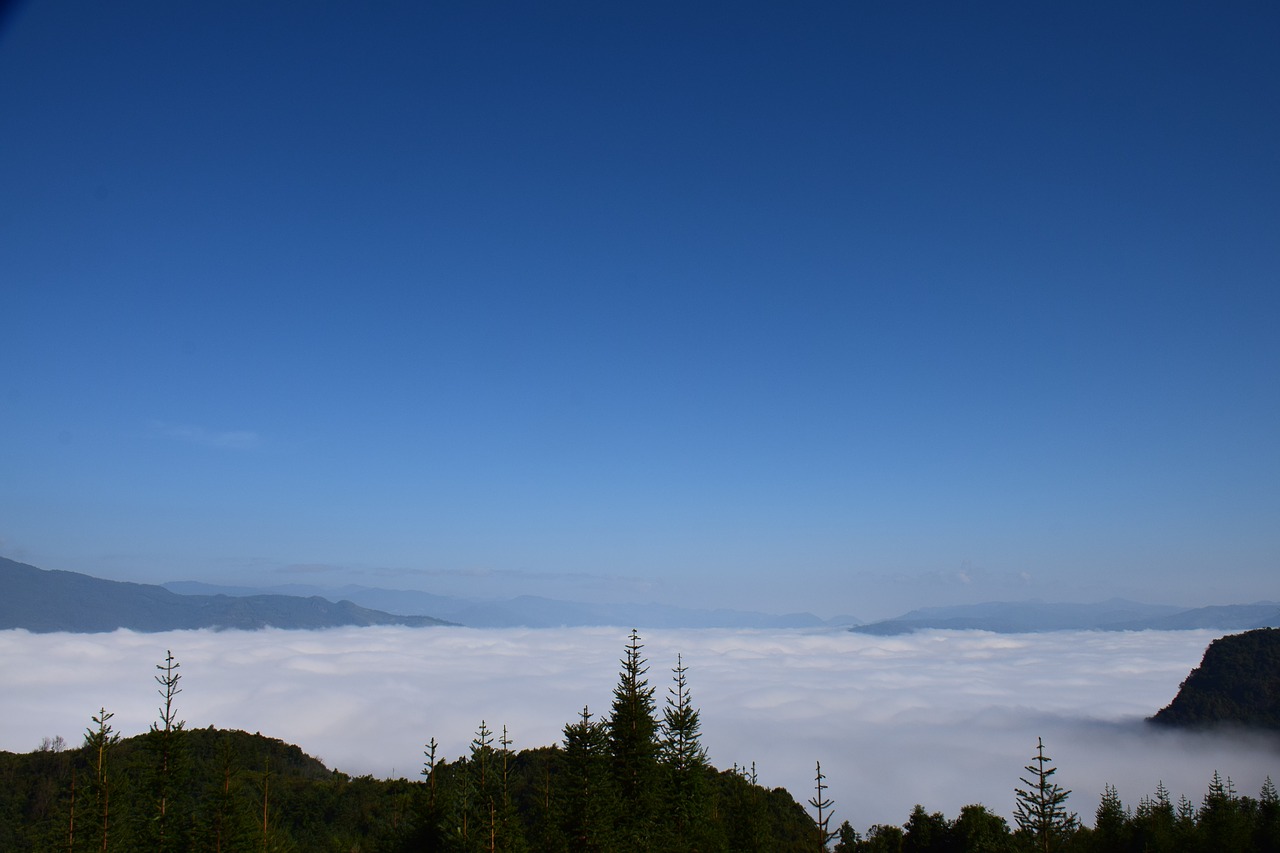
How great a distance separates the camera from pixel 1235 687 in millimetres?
170625

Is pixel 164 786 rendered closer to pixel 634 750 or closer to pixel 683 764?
pixel 634 750

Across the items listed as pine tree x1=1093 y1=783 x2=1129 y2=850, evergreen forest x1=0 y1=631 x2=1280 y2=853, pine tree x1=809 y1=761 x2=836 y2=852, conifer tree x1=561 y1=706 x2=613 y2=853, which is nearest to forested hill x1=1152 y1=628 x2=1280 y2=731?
pine tree x1=1093 y1=783 x2=1129 y2=850

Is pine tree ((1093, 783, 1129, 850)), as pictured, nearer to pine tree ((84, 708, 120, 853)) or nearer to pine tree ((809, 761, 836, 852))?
pine tree ((809, 761, 836, 852))

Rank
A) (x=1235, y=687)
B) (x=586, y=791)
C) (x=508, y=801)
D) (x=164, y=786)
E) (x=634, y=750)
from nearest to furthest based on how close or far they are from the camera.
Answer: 1. (x=508, y=801)
2. (x=586, y=791)
3. (x=164, y=786)
4. (x=634, y=750)
5. (x=1235, y=687)

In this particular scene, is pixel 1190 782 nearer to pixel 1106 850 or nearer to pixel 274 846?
pixel 1106 850

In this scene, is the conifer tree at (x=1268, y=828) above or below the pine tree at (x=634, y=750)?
below

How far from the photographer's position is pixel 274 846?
29.5 metres

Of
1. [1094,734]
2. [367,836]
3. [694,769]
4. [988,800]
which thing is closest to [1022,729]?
[1094,734]

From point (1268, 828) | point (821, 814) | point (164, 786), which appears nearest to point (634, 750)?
point (821, 814)

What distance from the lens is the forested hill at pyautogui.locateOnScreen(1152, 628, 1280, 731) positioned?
532 feet

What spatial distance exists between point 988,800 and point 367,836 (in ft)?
369

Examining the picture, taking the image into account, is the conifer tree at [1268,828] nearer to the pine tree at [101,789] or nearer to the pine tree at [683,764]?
the pine tree at [683,764]

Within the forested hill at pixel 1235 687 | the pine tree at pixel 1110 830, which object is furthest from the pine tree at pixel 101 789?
the forested hill at pixel 1235 687

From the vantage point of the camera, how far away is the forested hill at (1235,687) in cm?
16205
